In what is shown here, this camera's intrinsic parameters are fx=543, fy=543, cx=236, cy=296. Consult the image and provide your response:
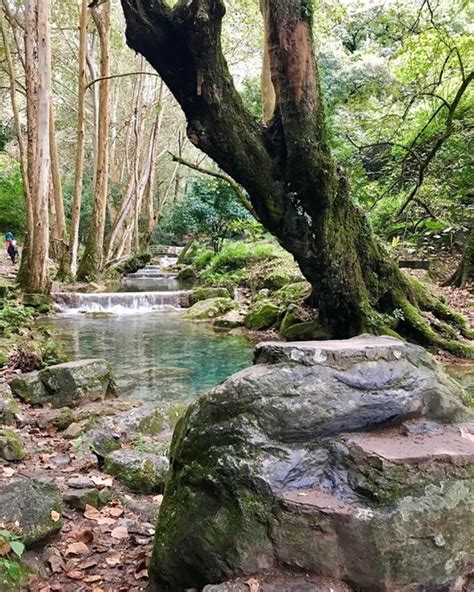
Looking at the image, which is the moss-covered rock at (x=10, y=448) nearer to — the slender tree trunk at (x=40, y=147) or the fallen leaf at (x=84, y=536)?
the fallen leaf at (x=84, y=536)

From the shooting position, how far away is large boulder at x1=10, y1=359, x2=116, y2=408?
5664 millimetres

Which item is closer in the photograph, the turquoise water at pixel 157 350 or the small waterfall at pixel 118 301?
the turquoise water at pixel 157 350

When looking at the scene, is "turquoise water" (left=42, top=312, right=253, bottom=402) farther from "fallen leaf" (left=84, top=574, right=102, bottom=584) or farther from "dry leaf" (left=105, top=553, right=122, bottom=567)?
"fallen leaf" (left=84, top=574, right=102, bottom=584)

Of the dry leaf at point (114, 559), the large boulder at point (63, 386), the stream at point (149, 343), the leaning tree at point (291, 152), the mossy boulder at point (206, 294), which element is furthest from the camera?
the mossy boulder at point (206, 294)

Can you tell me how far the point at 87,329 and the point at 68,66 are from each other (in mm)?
19185

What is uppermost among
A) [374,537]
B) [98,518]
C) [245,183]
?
[245,183]

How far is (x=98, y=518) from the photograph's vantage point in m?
3.16

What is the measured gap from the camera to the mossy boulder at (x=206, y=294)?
14375 mm

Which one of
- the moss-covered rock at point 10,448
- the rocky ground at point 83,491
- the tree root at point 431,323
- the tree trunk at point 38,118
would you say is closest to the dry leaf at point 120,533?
the rocky ground at point 83,491

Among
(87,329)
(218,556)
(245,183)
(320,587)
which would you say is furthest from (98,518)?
(87,329)

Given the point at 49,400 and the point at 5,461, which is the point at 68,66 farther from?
the point at 5,461

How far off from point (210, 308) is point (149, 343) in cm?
324

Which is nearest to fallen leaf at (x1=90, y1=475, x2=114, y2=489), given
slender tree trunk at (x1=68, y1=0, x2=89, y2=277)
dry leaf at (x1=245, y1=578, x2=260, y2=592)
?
dry leaf at (x1=245, y1=578, x2=260, y2=592)

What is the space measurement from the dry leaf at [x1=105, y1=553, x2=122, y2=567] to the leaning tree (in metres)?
4.44
